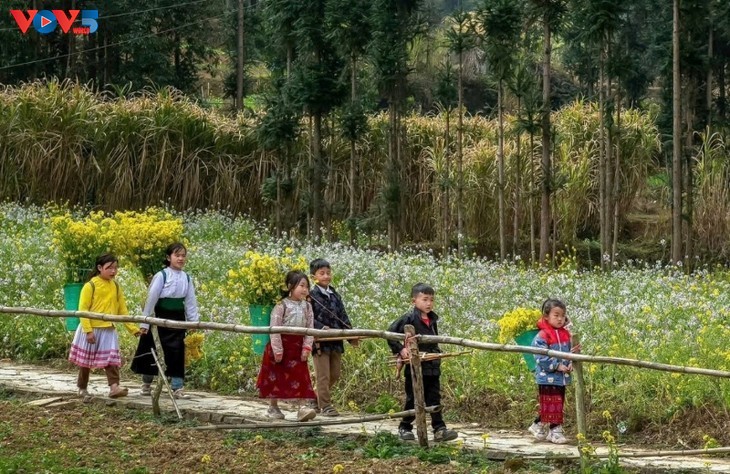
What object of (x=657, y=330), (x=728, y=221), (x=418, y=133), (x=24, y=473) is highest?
(x=418, y=133)

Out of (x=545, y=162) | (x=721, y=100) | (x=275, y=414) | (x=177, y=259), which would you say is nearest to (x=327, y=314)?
(x=275, y=414)

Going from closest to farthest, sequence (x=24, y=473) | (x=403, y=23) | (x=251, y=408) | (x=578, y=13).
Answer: (x=24, y=473), (x=251, y=408), (x=578, y=13), (x=403, y=23)

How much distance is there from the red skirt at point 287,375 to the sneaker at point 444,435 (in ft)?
3.41

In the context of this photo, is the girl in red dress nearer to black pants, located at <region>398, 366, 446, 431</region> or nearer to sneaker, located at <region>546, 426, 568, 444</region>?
black pants, located at <region>398, 366, 446, 431</region>

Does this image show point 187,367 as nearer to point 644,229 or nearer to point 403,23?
point 403,23

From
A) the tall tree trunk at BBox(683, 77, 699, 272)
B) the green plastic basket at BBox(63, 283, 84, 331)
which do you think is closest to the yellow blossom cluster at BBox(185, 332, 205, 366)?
the green plastic basket at BBox(63, 283, 84, 331)

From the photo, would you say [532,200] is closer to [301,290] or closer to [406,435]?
[301,290]

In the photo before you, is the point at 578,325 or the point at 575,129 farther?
the point at 575,129

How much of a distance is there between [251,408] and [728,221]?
8.30m

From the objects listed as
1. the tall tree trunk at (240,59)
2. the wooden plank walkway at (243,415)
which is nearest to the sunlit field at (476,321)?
the wooden plank walkway at (243,415)

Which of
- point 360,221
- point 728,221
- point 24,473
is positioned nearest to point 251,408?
point 24,473

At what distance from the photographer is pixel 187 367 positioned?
9.52 meters

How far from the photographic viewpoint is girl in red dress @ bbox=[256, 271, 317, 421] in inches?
308

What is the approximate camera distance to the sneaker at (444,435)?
7.11 m
